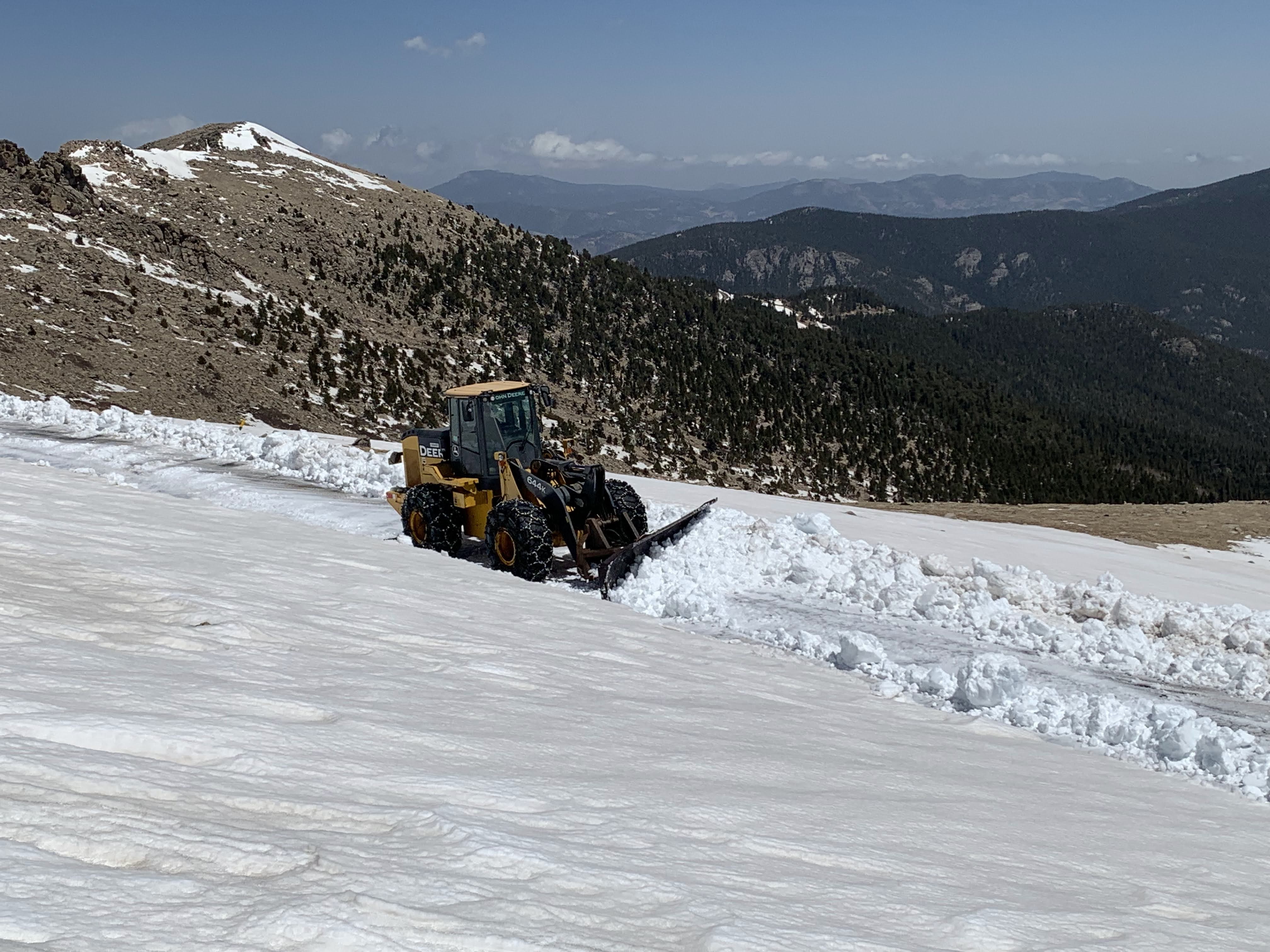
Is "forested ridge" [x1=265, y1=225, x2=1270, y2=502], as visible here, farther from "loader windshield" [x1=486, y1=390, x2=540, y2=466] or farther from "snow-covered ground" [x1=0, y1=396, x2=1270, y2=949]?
"snow-covered ground" [x1=0, y1=396, x2=1270, y2=949]

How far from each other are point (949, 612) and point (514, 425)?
6329mm

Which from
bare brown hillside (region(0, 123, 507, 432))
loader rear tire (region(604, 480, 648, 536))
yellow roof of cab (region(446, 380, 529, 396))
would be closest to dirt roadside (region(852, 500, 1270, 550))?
loader rear tire (region(604, 480, 648, 536))

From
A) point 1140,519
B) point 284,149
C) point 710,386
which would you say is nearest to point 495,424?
point 1140,519

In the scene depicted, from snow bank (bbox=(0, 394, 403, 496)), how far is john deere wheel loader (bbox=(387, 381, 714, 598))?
405 centimetres

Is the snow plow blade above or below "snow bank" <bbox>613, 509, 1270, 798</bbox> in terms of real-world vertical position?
above

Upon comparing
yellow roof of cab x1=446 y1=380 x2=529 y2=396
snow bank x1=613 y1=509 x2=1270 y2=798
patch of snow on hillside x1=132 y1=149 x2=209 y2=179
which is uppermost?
patch of snow on hillside x1=132 y1=149 x2=209 y2=179

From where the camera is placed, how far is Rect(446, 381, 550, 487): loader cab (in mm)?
13625

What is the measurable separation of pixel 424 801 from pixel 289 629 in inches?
130

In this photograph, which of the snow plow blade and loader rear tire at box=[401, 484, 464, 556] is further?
loader rear tire at box=[401, 484, 464, 556]

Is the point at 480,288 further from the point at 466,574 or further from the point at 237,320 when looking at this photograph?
the point at 466,574

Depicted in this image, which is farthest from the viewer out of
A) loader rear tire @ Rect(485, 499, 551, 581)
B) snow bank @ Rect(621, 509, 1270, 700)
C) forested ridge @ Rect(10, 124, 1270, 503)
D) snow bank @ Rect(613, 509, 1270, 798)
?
forested ridge @ Rect(10, 124, 1270, 503)

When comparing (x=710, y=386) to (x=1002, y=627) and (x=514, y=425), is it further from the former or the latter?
(x=1002, y=627)

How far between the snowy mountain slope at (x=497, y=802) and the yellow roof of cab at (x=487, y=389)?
5.45m

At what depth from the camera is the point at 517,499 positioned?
13039 mm
